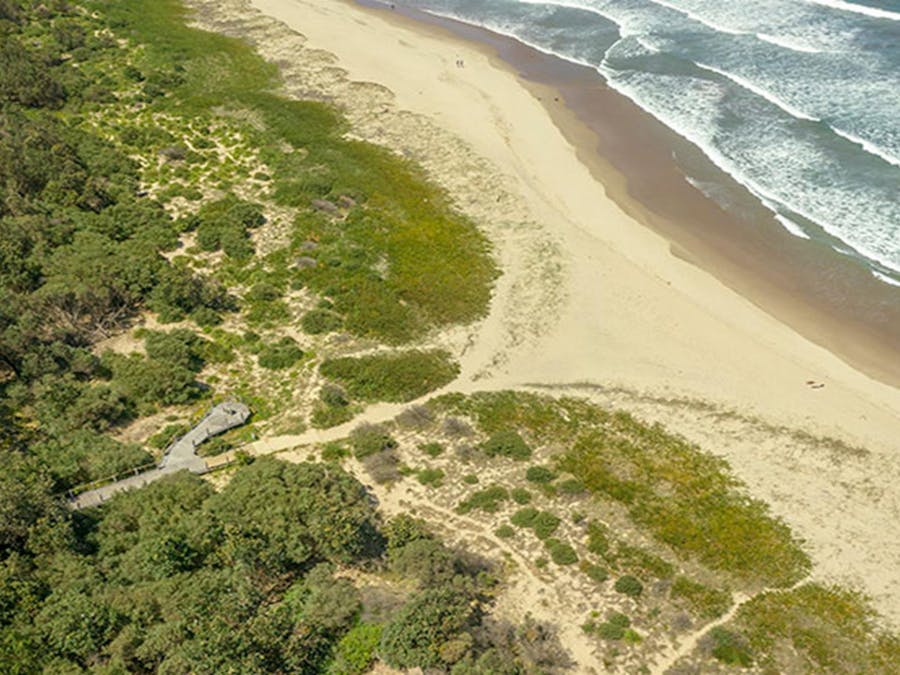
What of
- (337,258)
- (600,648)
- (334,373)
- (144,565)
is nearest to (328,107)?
(337,258)

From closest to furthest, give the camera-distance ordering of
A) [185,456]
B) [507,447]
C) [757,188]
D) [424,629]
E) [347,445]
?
[424,629], [185,456], [507,447], [347,445], [757,188]

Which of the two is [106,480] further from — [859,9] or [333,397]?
[859,9]

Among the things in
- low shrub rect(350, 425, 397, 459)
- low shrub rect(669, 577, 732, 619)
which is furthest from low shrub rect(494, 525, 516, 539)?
low shrub rect(350, 425, 397, 459)

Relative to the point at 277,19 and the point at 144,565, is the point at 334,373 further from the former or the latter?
the point at 277,19

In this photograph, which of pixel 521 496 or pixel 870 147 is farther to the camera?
pixel 870 147

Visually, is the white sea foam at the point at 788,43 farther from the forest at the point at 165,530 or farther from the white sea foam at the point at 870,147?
the forest at the point at 165,530

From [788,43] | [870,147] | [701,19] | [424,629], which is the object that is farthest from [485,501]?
[701,19]

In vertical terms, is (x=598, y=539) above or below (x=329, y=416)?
above
